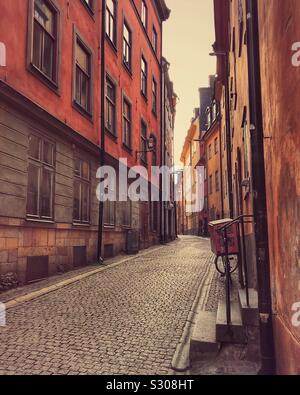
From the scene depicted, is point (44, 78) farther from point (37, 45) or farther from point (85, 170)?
point (85, 170)

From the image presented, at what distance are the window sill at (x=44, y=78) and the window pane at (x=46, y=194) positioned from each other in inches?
87.9

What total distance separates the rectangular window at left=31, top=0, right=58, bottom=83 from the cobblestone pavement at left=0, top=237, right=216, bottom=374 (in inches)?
219

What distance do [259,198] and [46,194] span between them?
6.71 meters

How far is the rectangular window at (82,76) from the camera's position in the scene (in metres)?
12.3

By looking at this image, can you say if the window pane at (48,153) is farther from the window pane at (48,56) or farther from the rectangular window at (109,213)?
the rectangular window at (109,213)

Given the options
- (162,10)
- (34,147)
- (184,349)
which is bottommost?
(184,349)

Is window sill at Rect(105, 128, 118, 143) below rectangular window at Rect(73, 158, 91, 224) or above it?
above

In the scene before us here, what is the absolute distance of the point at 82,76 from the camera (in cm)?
1276

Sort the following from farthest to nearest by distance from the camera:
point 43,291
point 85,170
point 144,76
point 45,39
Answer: point 144,76 < point 85,170 < point 45,39 < point 43,291

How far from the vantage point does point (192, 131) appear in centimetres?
5072

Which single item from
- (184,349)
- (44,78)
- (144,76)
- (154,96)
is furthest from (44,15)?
(154,96)

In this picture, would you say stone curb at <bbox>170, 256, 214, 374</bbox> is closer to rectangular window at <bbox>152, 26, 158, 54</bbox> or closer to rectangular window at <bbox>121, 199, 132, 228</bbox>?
rectangular window at <bbox>121, 199, 132, 228</bbox>

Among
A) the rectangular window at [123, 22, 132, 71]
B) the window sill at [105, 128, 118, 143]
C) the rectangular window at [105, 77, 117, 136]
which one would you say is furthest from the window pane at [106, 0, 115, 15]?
the window sill at [105, 128, 118, 143]

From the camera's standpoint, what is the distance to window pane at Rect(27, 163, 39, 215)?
888 centimetres
